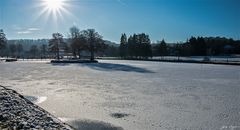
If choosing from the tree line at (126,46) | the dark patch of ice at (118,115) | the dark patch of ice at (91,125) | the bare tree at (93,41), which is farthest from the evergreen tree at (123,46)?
the dark patch of ice at (91,125)

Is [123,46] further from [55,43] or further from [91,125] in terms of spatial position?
[91,125]

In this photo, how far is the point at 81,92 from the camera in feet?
45.4

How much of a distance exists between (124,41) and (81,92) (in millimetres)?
A: 83953

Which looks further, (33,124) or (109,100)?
(109,100)

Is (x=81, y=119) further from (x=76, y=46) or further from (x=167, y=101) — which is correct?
(x=76, y=46)

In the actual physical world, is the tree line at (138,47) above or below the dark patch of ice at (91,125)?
above

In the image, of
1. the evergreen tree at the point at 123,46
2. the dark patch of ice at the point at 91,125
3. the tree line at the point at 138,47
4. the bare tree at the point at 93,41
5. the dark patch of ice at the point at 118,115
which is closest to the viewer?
the dark patch of ice at the point at 91,125

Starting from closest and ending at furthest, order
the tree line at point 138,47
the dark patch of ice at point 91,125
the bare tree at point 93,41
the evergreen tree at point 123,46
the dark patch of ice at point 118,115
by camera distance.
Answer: the dark patch of ice at point 91,125
the dark patch of ice at point 118,115
the bare tree at point 93,41
the tree line at point 138,47
the evergreen tree at point 123,46

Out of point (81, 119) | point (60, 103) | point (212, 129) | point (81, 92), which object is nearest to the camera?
point (212, 129)

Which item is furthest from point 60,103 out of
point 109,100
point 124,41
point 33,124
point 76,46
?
point 124,41

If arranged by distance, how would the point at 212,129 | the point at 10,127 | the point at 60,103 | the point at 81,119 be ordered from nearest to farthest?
the point at 10,127
the point at 212,129
the point at 81,119
the point at 60,103

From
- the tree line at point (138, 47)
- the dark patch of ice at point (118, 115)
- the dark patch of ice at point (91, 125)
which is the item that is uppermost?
the tree line at point (138, 47)

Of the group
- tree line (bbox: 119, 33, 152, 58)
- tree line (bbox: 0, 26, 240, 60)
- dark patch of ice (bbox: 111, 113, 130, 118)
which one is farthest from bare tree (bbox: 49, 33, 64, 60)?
dark patch of ice (bbox: 111, 113, 130, 118)

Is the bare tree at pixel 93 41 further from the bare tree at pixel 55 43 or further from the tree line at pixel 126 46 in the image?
the bare tree at pixel 55 43
